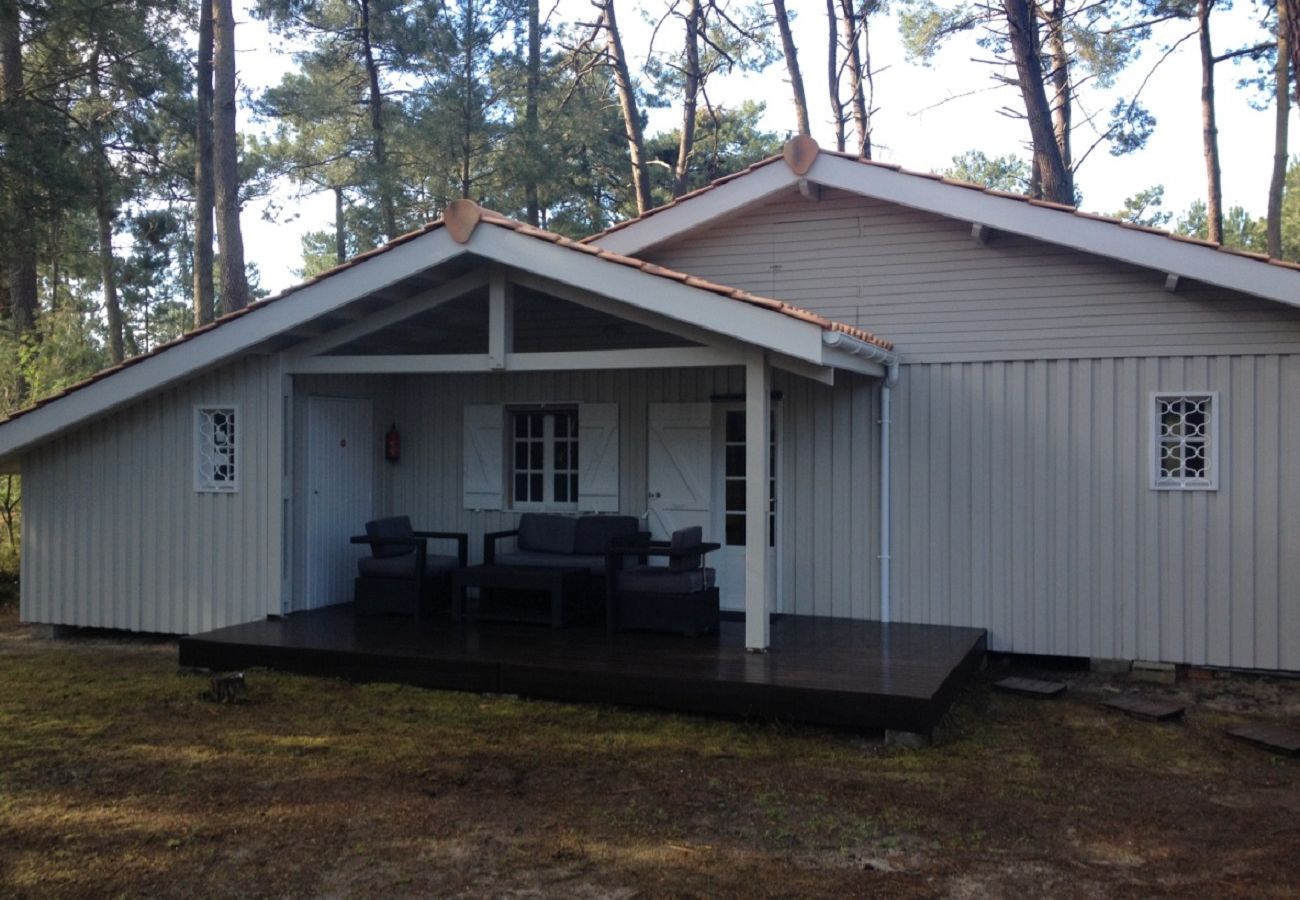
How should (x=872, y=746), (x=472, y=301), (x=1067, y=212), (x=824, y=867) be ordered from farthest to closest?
(x=472, y=301), (x=1067, y=212), (x=872, y=746), (x=824, y=867)

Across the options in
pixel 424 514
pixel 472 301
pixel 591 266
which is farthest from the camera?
pixel 424 514

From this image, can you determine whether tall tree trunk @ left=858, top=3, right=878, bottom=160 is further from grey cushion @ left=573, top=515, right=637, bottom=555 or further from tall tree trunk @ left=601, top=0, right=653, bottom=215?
grey cushion @ left=573, top=515, right=637, bottom=555

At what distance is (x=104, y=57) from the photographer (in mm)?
17203

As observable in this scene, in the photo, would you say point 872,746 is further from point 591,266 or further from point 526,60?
point 526,60

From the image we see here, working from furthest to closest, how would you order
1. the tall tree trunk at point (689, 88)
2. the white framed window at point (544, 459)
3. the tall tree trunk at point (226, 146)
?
the tall tree trunk at point (689, 88), the tall tree trunk at point (226, 146), the white framed window at point (544, 459)

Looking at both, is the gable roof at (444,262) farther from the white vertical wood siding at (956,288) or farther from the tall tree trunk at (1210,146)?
the tall tree trunk at (1210,146)

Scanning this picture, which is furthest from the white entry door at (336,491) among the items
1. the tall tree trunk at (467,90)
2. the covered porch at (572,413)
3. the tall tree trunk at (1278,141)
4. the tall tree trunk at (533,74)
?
the tall tree trunk at (1278,141)

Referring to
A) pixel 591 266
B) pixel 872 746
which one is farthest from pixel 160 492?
pixel 872 746

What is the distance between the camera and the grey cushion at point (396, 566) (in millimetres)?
8180

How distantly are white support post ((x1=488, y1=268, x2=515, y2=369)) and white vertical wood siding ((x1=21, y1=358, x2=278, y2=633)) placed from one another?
1934 millimetres

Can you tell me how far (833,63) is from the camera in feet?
58.9

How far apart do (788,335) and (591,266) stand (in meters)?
1.35

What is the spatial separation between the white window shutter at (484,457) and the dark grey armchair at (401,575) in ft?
3.34

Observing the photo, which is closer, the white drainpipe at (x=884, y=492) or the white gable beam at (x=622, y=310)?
the white gable beam at (x=622, y=310)
